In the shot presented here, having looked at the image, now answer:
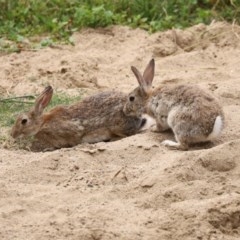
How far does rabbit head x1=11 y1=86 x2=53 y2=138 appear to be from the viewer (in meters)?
8.44

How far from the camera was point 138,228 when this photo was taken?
233 inches

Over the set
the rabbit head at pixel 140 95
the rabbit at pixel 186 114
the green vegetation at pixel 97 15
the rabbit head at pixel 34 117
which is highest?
the rabbit at pixel 186 114

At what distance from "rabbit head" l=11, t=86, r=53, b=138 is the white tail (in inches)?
68.4

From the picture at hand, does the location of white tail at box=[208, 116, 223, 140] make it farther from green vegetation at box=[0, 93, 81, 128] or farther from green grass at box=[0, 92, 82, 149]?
green vegetation at box=[0, 93, 81, 128]

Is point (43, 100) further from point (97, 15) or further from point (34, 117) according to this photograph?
point (97, 15)

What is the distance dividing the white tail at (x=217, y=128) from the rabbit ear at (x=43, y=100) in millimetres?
1725

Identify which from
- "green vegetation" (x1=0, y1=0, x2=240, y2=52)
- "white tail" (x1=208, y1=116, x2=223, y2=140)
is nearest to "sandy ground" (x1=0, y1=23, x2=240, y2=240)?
"white tail" (x1=208, y1=116, x2=223, y2=140)

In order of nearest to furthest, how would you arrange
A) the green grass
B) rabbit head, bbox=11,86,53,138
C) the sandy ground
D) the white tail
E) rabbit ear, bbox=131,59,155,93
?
1. the sandy ground
2. the white tail
3. the green grass
4. rabbit head, bbox=11,86,53,138
5. rabbit ear, bbox=131,59,155,93

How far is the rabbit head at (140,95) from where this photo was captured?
852cm

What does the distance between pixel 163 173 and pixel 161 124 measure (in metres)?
1.45

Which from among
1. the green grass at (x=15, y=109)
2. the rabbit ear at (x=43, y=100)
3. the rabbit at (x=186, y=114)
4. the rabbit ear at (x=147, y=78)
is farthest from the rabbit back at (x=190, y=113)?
the green grass at (x=15, y=109)

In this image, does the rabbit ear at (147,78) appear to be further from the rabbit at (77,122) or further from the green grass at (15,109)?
the green grass at (15,109)

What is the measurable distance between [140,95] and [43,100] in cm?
91

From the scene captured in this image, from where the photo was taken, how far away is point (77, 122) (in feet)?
27.9
